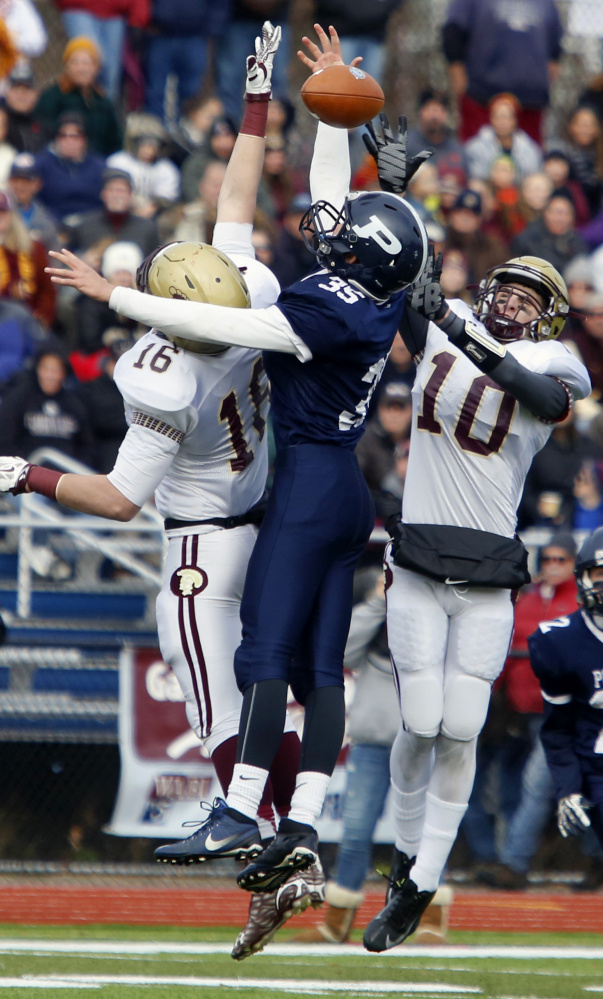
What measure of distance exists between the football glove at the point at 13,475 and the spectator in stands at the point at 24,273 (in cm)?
432

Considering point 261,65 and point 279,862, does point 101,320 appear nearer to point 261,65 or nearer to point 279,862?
point 261,65

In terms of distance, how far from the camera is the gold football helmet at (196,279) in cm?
481

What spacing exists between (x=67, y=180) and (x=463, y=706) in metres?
5.86

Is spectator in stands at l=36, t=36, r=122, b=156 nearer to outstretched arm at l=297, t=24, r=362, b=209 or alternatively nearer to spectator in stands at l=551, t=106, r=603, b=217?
spectator in stands at l=551, t=106, r=603, b=217

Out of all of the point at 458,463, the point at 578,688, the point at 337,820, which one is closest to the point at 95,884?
the point at 337,820

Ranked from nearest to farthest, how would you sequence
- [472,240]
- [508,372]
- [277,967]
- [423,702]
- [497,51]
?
[508,372], [423,702], [277,967], [472,240], [497,51]

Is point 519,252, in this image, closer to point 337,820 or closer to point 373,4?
point 373,4

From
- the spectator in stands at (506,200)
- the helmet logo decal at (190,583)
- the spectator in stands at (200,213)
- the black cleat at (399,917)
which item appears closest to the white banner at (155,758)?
the black cleat at (399,917)

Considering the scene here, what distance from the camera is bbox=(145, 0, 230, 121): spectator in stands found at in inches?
429

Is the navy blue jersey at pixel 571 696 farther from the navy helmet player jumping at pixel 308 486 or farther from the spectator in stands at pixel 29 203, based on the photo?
the spectator in stands at pixel 29 203

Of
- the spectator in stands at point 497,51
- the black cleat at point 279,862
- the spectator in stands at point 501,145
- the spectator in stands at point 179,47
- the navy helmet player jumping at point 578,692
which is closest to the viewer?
the black cleat at point 279,862

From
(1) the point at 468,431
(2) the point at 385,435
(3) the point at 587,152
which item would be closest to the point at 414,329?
(1) the point at 468,431

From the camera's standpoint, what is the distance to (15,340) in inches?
341

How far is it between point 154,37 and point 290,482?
23.2ft
